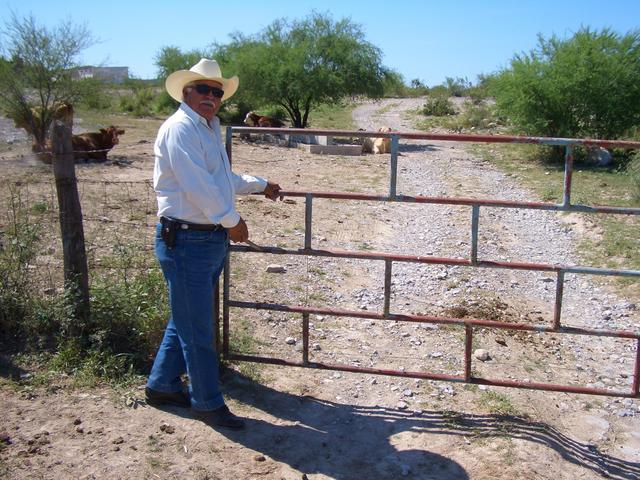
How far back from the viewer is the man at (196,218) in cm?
333

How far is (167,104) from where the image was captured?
104 feet

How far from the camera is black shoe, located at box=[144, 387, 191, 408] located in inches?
151

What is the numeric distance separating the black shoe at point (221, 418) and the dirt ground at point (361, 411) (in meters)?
0.04

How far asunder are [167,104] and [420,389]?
29.4 m

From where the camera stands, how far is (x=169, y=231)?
3445 mm

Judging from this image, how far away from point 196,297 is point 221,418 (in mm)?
673

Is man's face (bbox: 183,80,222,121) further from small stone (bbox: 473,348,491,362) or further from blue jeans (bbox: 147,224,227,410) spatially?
small stone (bbox: 473,348,491,362)

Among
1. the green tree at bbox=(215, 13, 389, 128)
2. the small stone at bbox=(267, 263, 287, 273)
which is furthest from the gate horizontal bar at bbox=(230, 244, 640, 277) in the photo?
the green tree at bbox=(215, 13, 389, 128)

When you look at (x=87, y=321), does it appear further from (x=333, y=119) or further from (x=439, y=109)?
(x=439, y=109)

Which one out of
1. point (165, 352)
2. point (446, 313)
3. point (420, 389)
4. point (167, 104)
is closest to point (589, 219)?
point (446, 313)

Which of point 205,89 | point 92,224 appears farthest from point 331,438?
point 92,224

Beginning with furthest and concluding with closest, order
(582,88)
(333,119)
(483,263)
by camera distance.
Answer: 1. (333,119)
2. (582,88)
3. (483,263)

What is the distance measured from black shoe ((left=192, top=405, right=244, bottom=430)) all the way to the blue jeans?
34 mm

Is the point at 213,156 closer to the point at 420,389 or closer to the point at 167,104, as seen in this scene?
the point at 420,389
